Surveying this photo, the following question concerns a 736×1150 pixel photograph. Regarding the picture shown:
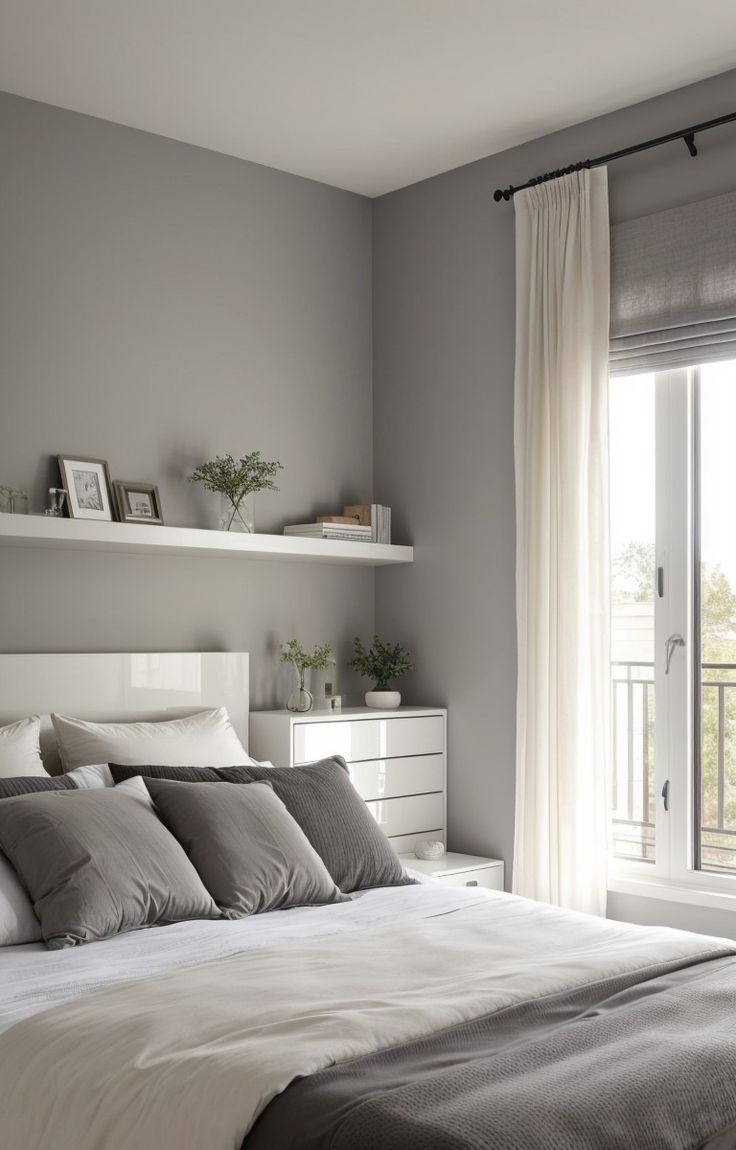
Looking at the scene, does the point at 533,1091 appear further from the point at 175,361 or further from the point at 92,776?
the point at 175,361

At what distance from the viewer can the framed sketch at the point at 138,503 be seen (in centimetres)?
377

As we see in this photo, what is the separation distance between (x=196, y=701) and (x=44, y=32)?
2122mm

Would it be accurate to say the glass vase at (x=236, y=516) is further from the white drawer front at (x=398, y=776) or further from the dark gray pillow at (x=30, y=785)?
the dark gray pillow at (x=30, y=785)

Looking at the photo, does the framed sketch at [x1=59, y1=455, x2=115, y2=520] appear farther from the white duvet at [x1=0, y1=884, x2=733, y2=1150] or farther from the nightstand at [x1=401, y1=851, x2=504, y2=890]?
the nightstand at [x1=401, y1=851, x2=504, y2=890]

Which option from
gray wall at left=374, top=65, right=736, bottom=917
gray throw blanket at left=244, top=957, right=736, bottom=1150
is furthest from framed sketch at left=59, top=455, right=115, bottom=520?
gray throw blanket at left=244, top=957, right=736, bottom=1150

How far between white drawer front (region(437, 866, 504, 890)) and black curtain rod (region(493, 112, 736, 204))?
94.3 inches

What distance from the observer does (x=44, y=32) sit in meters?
3.25

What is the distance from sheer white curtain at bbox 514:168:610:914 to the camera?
147 inches

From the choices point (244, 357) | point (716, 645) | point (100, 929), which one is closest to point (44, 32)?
point (244, 357)

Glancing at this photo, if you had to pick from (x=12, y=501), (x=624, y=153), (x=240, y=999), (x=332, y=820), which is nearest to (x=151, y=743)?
(x=332, y=820)

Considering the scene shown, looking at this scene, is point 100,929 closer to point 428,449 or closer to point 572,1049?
point 572,1049

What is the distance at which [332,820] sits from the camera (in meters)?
3.25

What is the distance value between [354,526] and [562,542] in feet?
2.79

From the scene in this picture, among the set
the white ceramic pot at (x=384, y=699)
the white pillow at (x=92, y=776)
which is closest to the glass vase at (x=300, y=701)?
the white ceramic pot at (x=384, y=699)
